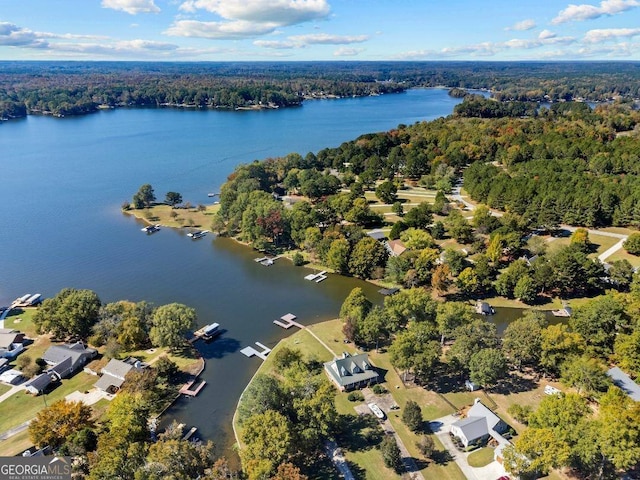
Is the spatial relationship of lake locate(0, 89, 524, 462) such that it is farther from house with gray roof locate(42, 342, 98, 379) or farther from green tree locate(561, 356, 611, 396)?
green tree locate(561, 356, 611, 396)

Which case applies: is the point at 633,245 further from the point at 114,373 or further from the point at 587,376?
the point at 114,373

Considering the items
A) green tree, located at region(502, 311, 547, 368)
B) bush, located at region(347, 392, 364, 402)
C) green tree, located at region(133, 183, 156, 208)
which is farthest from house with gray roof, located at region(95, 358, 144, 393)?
green tree, located at region(133, 183, 156, 208)

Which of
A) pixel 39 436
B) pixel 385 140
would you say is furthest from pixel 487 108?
pixel 39 436

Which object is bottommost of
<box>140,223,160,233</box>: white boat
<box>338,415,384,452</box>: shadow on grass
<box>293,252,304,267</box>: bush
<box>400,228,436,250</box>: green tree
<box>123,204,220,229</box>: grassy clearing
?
<box>338,415,384,452</box>: shadow on grass

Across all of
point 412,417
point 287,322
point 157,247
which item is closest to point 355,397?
point 412,417

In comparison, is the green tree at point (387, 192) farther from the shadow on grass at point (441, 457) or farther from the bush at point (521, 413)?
the shadow on grass at point (441, 457)
